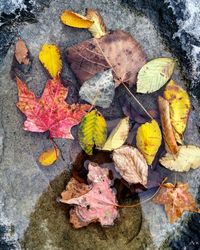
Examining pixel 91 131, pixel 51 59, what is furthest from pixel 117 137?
pixel 51 59

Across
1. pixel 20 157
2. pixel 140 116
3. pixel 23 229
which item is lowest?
pixel 23 229

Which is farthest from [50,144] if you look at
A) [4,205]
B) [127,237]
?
[127,237]

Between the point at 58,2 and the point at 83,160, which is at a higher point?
the point at 58,2

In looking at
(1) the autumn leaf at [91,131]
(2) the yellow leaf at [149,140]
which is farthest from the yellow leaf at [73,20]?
(2) the yellow leaf at [149,140]

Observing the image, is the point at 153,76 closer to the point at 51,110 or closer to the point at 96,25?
the point at 96,25

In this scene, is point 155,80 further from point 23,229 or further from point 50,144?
point 23,229

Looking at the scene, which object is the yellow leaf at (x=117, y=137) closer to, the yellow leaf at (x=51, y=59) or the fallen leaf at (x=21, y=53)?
the yellow leaf at (x=51, y=59)

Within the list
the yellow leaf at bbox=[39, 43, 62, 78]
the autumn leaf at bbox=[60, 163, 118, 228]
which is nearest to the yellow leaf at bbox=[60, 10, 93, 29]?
the yellow leaf at bbox=[39, 43, 62, 78]
